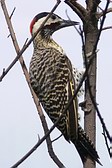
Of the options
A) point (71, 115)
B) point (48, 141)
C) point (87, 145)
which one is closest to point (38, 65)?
point (71, 115)

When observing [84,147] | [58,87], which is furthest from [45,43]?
[84,147]

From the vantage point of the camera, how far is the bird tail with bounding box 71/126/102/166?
505cm

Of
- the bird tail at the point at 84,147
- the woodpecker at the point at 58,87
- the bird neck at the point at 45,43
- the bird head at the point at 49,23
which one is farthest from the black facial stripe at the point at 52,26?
the bird tail at the point at 84,147

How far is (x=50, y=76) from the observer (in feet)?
19.8

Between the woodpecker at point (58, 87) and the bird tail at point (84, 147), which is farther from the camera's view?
the woodpecker at point (58, 87)

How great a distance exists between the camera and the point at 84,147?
5531 millimetres

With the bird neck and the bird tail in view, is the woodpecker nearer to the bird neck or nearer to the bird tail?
the bird tail

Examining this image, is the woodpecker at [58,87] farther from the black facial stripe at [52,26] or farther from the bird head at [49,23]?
the black facial stripe at [52,26]

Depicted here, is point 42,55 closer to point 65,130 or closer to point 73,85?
point 73,85

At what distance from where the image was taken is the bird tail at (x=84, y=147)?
5.05m

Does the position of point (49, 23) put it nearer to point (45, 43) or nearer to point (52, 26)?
point (52, 26)

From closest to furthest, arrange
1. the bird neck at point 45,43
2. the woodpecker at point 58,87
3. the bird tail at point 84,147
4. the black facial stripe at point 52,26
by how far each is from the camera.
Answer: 1. the bird tail at point 84,147
2. the woodpecker at point 58,87
3. the black facial stripe at point 52,26
4. the bird neck at point 45,43

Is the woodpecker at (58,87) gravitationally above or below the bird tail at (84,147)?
above

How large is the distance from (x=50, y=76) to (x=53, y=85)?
11 centimetres
